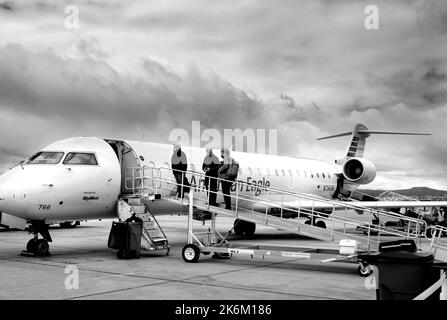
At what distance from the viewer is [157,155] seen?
1634 cm

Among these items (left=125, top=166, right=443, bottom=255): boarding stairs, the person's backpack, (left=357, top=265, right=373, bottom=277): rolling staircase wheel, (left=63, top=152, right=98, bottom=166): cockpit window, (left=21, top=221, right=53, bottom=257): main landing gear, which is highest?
(left=63, top=152, right=98, bottom=166): cockpit window

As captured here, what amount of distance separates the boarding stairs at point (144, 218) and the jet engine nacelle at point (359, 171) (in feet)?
44.4

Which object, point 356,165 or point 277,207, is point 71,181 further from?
point 356,165

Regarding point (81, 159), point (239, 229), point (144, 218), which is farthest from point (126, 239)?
point (239, 229)

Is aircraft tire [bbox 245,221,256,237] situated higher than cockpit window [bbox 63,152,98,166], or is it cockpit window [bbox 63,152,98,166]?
cockpit window [bbox 63,152,98,166]

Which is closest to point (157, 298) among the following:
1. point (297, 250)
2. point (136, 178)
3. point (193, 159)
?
point (297, 250)

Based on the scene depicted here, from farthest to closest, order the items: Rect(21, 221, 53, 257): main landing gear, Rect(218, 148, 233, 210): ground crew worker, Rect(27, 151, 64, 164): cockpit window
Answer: Rect(218, 148, 233, 210): ground crew worker < Rect(27, 151, 64, 164): cockpit window < Rect(21, 221, 53, 257): main landing gear

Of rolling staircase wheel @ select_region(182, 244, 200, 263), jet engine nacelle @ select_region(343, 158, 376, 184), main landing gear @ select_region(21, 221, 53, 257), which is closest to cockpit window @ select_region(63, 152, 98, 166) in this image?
main landing gear @ select_region(21, 221, 53, 257)

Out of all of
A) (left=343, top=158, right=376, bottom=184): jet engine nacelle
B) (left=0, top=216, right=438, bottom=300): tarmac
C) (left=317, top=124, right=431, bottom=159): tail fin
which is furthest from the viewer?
(left=317, top=124, right=431, bottom=159): tail fin

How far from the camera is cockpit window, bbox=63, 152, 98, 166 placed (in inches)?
540

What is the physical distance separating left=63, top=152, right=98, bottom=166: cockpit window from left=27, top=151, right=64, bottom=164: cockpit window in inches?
8.1

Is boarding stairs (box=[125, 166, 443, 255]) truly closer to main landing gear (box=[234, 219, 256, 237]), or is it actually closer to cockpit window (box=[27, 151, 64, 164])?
cockpit window (box=[27, 151, 64, 164])

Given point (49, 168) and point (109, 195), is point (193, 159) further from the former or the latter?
point (49, 168)

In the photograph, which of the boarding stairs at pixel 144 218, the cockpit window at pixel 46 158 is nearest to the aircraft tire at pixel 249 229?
the boarding stairs at pixel 144 218
